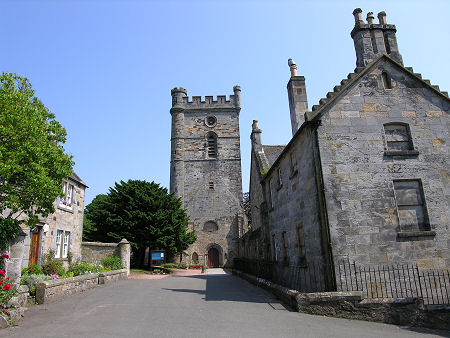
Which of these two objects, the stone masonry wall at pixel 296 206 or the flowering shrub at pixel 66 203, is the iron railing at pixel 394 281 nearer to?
the stone masonry wall at pixel 296 206

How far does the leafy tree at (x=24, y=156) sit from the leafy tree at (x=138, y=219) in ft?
61.6

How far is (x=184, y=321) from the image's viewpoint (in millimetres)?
8438

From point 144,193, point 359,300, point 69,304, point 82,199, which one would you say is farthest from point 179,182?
point 359,300

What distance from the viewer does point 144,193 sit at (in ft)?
108

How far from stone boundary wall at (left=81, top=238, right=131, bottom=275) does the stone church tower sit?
17921 millimetres

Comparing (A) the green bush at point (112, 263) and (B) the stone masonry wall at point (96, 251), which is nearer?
(A) the green bush at point (112, 263)

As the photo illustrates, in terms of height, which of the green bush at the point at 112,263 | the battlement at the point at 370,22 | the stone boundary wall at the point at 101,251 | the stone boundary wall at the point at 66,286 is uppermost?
the battlement at the point at 370,22

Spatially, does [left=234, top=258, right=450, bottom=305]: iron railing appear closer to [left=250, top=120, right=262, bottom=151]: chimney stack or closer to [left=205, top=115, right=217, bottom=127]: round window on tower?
[left=250, top=120, right=262, bottom=151]: chimney stack

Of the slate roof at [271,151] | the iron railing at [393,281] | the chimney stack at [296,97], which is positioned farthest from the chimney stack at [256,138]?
the iron railing at [393,281]

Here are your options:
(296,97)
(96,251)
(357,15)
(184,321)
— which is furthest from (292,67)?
(96,251)

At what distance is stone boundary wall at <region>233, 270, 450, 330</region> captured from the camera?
8.29m

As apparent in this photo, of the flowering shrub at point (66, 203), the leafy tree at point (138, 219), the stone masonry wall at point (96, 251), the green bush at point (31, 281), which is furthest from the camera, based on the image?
the leafy tree at point (138, 219)

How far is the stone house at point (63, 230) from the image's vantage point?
667 inches

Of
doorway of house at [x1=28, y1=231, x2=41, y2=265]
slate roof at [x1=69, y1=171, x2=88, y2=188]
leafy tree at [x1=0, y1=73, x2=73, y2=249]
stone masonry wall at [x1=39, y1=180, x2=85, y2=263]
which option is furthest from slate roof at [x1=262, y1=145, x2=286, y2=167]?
leafy tree at [x1=0, y1=73, x2=73, y2=249]
